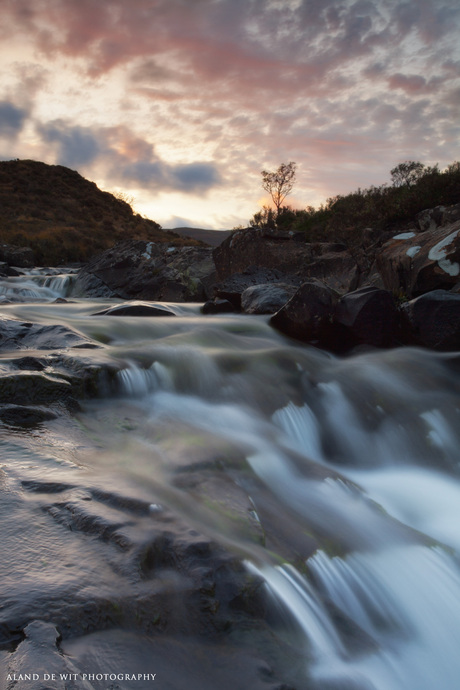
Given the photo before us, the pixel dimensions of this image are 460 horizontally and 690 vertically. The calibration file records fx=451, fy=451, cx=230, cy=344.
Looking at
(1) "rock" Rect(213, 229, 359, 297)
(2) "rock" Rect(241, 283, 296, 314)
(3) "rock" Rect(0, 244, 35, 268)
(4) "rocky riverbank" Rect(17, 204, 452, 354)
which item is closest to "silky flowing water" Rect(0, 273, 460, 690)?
(4) "rocky riverbank" Rect(17, 204, 452, 354)

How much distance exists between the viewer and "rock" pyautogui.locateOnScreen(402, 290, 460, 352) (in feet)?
22.9

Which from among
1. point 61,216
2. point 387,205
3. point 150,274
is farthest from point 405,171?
point 61,216

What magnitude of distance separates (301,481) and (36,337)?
11.6 ft

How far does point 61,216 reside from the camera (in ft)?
147

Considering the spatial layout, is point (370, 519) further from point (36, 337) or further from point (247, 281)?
point (247, 281)

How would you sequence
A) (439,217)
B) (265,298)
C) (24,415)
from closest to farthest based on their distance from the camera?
1. (24,415)
2. (265,298)
3. (439,217)

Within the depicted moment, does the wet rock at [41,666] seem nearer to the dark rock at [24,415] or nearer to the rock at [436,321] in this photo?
the dark rock at [24,415]

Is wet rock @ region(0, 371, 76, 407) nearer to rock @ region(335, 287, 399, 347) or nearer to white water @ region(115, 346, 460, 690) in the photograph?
white water @ region(115, 346, 460, 690)

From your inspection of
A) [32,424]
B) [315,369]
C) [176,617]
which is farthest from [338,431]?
[176,617]

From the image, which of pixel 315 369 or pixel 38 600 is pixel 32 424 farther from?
pixel 315 369

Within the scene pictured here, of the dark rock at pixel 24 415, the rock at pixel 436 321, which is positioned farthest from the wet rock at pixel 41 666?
the rock at pixel 436 321

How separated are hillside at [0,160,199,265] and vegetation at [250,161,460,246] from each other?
15.6 m

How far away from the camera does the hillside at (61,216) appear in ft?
100

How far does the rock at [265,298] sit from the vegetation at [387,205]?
184 inches
